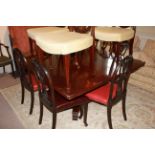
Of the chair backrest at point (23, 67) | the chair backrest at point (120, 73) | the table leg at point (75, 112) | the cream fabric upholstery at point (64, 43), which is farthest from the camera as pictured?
the table leg at point (75, 112)

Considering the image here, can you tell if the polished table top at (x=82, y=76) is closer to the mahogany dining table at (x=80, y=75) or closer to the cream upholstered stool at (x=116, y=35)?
the mahogany dining table at (x=80, y=75)

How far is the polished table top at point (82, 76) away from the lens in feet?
6.31

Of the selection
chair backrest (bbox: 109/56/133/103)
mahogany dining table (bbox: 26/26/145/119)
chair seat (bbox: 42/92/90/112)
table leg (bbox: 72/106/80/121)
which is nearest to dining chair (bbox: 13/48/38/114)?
mahogany dining table (bbox: 26/26/145/119)

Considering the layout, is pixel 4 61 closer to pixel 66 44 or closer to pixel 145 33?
pixel 66 44

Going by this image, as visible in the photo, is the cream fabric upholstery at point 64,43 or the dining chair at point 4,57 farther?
the dining chair at point 4,57

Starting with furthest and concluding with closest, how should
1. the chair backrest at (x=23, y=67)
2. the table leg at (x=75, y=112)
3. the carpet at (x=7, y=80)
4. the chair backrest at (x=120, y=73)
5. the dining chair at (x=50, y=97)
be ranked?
the carpet at (x=7, y=80)
the table leg at (x=75, y=112)
the chair backrest at (x=23, y=67)
the chair backrest at (x=120, y=73)
the dining chair at (x=50, y=97)

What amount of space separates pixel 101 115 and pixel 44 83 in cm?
109

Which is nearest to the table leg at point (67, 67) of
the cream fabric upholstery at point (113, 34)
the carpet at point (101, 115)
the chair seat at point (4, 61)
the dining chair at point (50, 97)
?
the dining chair at point (50, 97)

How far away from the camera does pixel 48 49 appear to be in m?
1.87

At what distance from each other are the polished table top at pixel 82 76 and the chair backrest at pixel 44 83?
0.35ft

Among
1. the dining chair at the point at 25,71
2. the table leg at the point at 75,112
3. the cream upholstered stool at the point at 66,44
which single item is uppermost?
the cream upholstered stool at the point at 66,44

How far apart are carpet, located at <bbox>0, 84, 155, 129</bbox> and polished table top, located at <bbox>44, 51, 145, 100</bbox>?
2.10 ft

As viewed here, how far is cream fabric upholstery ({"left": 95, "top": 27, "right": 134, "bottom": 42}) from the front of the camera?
2.62 meters

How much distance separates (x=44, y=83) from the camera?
198cm
